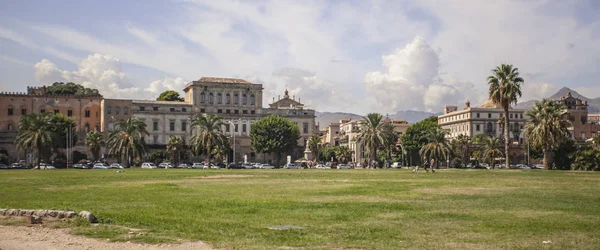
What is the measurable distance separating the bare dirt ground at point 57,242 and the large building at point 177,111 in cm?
11572

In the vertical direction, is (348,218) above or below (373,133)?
below

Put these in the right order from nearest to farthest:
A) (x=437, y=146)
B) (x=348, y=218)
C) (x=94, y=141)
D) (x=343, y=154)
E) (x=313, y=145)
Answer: (x=348, y=218) < (x=437, y=146) < (x=94, y=141) < (x=313, y=145) < (x=343, y=154)

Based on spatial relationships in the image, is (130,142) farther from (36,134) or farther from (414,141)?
(414,141)

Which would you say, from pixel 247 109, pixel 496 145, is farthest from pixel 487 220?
pixel 247 109

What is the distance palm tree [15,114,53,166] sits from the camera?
96438mm

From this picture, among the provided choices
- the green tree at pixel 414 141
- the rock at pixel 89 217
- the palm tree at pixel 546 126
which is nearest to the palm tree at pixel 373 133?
the green tree at pixel 414 141

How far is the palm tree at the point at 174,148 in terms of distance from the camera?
127 m

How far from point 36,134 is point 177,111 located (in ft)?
165

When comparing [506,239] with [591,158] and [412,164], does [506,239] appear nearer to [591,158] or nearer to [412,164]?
[591,158]

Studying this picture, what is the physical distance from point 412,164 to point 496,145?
25.4 meters

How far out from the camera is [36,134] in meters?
96.2

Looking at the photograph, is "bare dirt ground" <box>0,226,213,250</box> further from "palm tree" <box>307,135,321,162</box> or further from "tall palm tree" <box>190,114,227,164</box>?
"palm tree" <box>307,135,321,162</box>

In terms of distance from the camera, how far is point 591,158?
77750mm

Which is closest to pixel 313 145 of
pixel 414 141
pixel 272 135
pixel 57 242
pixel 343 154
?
pixel 343 154
